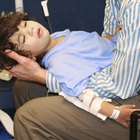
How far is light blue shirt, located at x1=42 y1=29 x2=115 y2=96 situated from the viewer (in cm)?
132

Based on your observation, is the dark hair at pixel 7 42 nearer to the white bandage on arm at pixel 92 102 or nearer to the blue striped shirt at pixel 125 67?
the blue striped shirt at pixel 125 67

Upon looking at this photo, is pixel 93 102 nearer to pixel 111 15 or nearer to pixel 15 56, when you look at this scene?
pixel 15 56

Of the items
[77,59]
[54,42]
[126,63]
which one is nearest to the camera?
[126,63]

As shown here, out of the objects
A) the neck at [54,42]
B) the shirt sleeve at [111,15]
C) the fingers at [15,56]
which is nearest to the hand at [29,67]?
the fingers at [15,56]

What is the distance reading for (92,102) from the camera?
1276mm

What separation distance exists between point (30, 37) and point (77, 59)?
0.24 metres

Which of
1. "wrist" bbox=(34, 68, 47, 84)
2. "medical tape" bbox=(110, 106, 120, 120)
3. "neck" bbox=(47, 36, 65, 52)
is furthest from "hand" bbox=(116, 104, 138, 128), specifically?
"neck" bbox=(47, 36, 65, 52)

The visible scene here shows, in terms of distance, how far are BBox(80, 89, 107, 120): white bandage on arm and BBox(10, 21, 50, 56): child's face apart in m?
0.34

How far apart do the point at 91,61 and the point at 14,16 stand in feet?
1.39

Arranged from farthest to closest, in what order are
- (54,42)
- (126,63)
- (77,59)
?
(54,42) → (77,59) → (126,63)

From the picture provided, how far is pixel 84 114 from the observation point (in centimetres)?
131

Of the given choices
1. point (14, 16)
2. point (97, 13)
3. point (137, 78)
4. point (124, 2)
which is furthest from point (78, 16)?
point (137, 78)

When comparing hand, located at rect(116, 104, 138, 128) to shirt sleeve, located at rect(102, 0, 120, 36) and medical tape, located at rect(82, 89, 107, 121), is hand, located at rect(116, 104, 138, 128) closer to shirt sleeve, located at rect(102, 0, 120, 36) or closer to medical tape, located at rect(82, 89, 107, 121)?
medical tape, located at rect(82, 89, 107, 121)

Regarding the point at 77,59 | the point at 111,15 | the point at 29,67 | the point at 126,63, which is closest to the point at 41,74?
the point at 29,67
